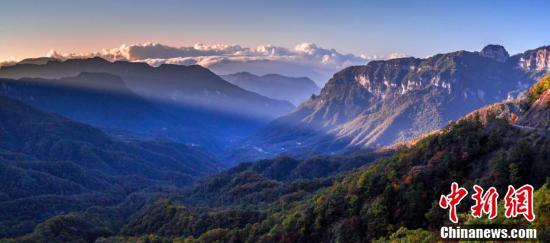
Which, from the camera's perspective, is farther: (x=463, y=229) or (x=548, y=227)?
(x=463, y=229)

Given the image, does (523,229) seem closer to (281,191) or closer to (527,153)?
(527,153)

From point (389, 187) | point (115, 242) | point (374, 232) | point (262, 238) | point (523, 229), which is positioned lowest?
point (115, 242)

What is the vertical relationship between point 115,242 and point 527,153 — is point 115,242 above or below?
below

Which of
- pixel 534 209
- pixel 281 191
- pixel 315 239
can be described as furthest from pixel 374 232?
pixel 281 191

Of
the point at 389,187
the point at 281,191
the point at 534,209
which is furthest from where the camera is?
the point at 281,191

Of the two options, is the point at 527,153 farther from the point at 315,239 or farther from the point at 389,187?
the point at 315,239

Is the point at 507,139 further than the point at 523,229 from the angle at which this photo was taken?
Yes

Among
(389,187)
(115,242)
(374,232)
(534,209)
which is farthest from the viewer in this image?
(115,242)

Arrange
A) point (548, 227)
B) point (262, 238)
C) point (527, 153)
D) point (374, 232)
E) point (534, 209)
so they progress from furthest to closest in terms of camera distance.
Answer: point (262, 238), point (374, 232), point (527, 153), point (534, 209), point (548, 227)

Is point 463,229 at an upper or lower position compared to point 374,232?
upper

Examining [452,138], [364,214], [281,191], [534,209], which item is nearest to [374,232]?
[364,214]
